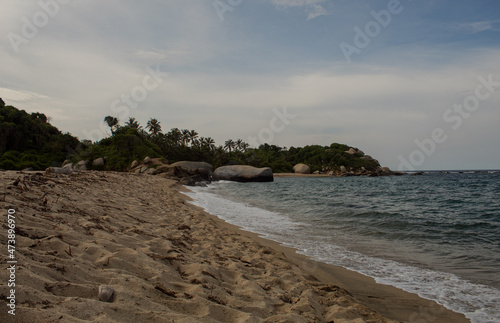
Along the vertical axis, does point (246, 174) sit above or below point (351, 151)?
below

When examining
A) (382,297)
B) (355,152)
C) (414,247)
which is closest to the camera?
(382,297)

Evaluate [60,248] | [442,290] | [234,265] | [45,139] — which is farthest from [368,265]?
[45,139]

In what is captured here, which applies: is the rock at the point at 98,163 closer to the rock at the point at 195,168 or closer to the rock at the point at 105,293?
Answer: the rock at the point at 195,168

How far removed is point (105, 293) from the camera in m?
2.34

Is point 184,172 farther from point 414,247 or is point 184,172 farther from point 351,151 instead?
point 351,151

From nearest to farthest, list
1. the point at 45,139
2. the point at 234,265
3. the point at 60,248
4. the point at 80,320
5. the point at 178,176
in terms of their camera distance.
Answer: the point at 80,320, the point at 60,248, the point at 234,265, the point at 178,176, the point at 45,139

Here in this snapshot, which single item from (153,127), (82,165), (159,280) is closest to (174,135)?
(153,127)

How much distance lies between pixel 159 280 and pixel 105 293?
0.71 meters

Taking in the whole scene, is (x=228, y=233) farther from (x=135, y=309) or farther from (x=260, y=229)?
(x=135, y=309)

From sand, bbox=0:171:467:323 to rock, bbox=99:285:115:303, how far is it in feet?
0.11

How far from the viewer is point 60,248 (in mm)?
3160

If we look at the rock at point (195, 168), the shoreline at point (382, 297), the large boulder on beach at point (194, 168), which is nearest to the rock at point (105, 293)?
the shoreline at point (382, 297)

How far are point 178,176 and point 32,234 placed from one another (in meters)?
30.9

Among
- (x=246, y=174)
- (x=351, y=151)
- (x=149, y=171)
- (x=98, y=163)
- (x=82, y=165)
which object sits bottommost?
(x=149, y=171)
